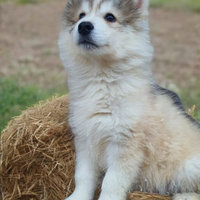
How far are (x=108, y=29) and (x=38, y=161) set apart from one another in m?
1.55

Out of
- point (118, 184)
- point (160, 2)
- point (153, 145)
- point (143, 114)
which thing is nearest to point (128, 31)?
point (143, 114)

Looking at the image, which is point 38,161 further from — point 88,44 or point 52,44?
point 52,44

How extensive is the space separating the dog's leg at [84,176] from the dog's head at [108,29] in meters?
0.95

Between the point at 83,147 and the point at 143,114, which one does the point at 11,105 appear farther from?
the point at 143,114

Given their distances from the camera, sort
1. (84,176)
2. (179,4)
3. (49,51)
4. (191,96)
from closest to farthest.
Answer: (84,176)
(191,96)
(49,51)
(179,4)

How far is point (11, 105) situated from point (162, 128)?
3611 mm

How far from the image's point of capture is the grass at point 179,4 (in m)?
11.7

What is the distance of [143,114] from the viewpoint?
3.37 meters

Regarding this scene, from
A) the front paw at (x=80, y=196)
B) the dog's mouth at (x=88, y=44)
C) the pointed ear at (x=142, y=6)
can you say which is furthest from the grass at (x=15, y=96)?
the pointed ear at (x=142, y=6)

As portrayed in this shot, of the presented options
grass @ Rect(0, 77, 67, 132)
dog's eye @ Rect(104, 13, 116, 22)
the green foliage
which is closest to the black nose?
dog's eye @ Rect(104, 13, 116, 22)

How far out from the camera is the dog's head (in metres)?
3.26

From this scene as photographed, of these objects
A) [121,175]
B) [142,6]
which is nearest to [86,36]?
[142,6]

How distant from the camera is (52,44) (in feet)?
31.5

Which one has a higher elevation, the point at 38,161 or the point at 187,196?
the point at 187,196
